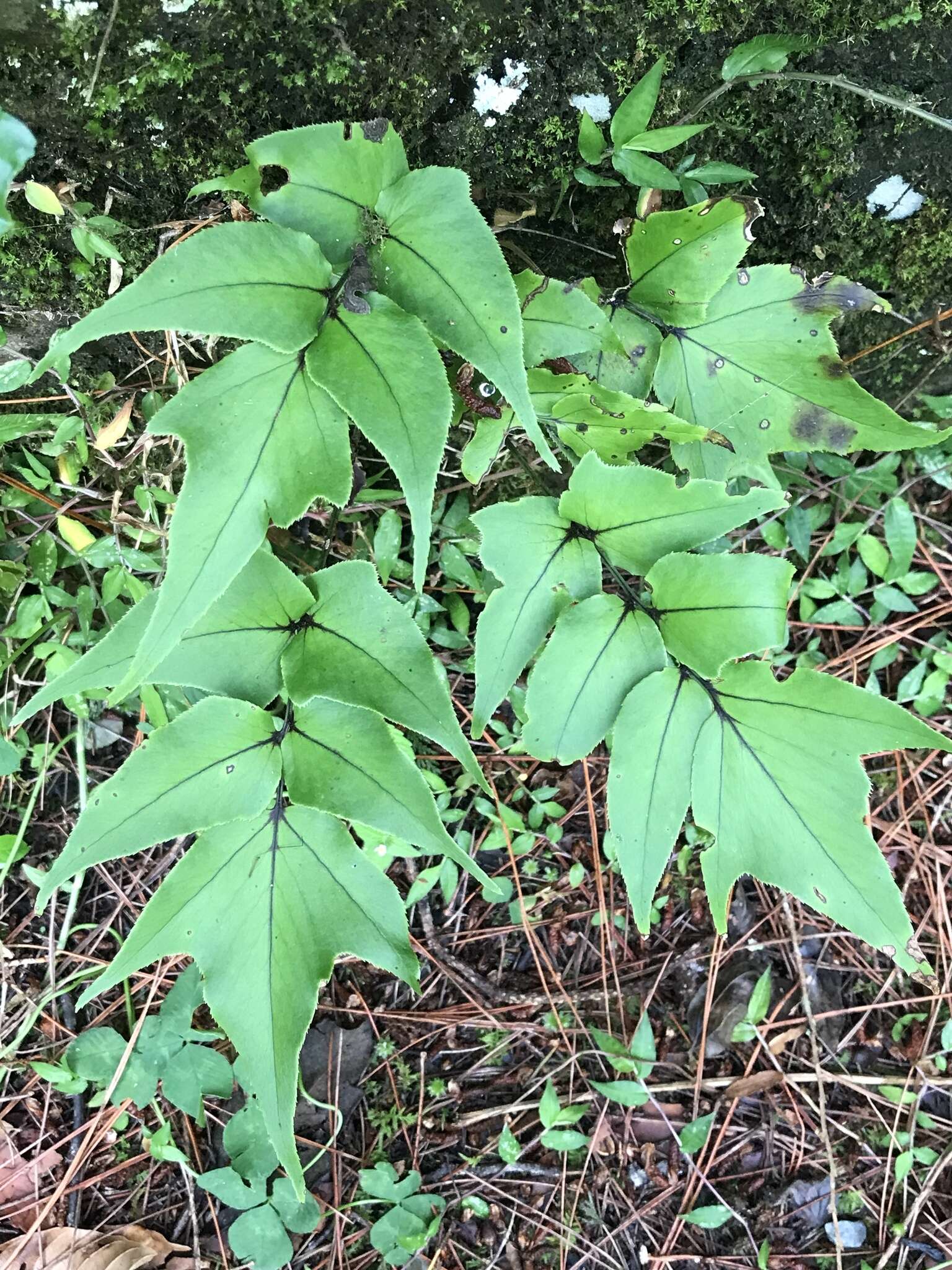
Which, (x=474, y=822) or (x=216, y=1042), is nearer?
(x=216, y=1042)

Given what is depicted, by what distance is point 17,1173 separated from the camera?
1.98 m

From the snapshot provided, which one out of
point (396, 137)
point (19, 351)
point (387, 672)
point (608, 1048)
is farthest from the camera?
point (608, 1048)

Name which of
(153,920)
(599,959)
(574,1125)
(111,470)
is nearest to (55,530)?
(111,470)

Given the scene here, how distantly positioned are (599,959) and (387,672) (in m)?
1.21

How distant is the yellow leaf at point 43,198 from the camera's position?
1.46 meters

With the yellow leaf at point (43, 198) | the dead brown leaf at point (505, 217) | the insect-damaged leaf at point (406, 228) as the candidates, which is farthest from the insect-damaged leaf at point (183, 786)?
the dead brown leaf at point (505, 217)

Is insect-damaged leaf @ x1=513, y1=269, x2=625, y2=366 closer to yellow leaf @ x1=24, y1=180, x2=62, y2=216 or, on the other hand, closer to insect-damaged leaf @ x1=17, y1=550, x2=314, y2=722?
insect-damaged leaf @ x1=17, y1=550, x2=314, y2=722

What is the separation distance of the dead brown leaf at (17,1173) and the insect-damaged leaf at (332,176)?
203cm

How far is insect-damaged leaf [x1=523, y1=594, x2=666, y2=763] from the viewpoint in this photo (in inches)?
57.9

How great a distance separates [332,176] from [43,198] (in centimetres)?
60

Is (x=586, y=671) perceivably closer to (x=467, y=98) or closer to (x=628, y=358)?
(x=628, y=358)

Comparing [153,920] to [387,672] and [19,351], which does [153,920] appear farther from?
[19,351]

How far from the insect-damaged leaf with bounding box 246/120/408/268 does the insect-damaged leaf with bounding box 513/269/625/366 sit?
377 mm

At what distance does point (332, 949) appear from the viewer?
140cm
